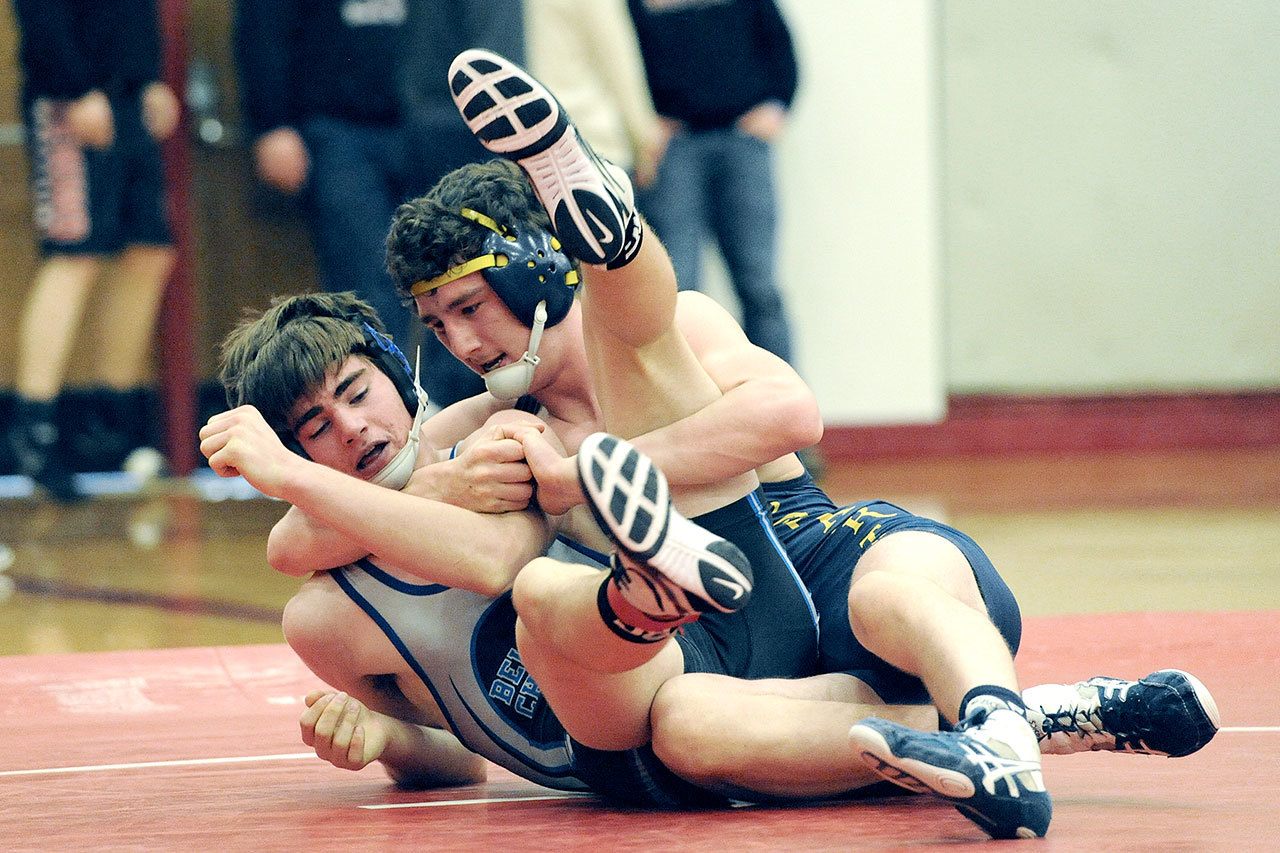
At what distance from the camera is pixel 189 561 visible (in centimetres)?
453

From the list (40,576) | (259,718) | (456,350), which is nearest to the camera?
(456,350)

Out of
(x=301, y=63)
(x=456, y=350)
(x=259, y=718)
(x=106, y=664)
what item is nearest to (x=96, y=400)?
(x=301, y=63)

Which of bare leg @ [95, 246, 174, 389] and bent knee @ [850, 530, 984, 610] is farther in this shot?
bare leg @ [95, 246, 174, 389]


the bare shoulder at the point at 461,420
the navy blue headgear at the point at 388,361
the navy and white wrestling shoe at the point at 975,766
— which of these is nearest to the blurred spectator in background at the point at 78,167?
the bare shoulder at the point at 461,420

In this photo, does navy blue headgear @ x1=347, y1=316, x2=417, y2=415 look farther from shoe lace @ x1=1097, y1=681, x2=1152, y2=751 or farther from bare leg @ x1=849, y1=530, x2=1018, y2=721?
shoe lace @ x1=1097, y1=681, x2=1152, y2=751

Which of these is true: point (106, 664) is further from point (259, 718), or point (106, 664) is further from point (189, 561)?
point (189, 561)

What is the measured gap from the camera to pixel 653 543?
1.78 metres

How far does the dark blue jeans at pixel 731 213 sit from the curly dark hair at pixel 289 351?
11.1ft

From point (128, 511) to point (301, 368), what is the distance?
366 cm

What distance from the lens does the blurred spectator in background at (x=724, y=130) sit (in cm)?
565

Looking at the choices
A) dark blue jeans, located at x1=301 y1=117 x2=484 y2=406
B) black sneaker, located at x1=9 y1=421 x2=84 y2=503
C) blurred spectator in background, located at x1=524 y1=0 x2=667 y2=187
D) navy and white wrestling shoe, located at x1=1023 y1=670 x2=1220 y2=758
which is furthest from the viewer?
black sneaker, located at x1=9 y1=421 x2=84 y2=503

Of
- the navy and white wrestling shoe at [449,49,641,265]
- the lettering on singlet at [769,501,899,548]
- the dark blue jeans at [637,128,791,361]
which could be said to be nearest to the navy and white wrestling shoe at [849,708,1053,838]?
the lettering on singlet at [769,501,899,548]

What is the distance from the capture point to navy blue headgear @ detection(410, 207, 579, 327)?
243cm

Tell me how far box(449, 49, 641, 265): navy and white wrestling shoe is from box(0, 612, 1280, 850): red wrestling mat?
0.65 meters
